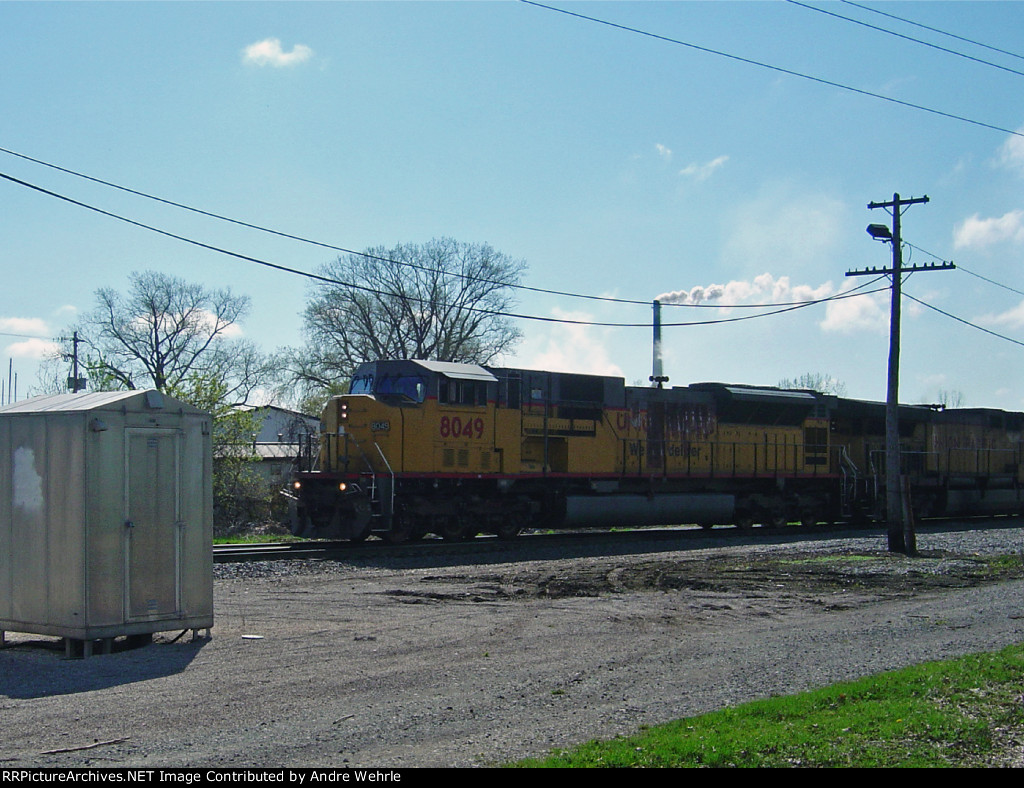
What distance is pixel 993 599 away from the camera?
1364cm

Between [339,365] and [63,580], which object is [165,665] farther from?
[339,365]

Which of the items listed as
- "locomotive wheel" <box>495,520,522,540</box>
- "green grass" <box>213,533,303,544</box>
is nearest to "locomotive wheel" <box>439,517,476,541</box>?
"locomotive wheel" <box>495,520,522,540</box>

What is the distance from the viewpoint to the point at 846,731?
6.47 metres

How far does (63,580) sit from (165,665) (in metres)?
1.49

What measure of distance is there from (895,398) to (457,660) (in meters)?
16.1

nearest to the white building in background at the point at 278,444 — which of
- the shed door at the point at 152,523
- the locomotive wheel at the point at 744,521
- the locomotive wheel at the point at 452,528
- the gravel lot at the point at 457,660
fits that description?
the locomotive wheel at the point at 452,528

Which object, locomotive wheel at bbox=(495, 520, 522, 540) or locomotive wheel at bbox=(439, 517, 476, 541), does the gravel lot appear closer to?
locomotive wheel at bbox=(439, 517, 476, 541)

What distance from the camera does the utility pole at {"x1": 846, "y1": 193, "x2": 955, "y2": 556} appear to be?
70.4 ft

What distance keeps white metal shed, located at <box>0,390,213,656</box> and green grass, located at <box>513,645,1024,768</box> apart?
5.54 metres

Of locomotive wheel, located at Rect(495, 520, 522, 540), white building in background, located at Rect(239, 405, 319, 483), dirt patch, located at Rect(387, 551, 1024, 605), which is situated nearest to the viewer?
dirt patch, located at Rect(387, 551, 1024, 605)

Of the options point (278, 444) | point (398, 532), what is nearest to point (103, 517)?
point (398, 532)

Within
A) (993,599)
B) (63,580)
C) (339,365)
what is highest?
(339,365)
